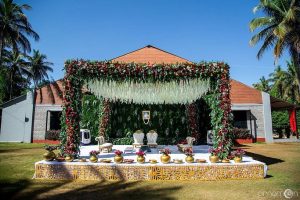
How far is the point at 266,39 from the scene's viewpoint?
18516 mm

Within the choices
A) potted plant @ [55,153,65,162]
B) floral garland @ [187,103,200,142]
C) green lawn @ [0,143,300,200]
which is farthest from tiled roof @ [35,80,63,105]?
green lawn @ [0,143,300,200]

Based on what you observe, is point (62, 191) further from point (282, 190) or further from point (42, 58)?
point (42, 58)

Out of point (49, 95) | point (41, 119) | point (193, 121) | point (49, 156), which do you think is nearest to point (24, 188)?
point (49, 156)

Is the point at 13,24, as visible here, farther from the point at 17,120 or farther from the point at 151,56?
the point at 151,56

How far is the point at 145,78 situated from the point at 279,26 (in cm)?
1243

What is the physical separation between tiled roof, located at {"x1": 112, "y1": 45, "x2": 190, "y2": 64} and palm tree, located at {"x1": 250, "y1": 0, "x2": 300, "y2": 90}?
19.9 ft

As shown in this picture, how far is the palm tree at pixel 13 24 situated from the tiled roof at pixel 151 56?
8875mm

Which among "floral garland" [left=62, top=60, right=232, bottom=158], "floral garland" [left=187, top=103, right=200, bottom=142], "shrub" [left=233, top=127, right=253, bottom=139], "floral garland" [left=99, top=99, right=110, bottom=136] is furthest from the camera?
"shrub" [left=233, top=127, right=253, bottom=139]

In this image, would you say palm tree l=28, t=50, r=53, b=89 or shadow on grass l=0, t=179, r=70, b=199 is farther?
palm tree l=28, t=50, r=53, b=89

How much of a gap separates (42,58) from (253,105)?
3004 cm

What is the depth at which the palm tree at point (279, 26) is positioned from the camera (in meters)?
16.6

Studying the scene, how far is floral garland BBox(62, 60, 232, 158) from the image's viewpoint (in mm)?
8375

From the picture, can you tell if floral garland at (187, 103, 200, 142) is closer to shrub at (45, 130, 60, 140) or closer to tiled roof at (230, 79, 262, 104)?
tiled roof at (230, 79, 262, 104)

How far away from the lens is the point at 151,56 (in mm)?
21719
